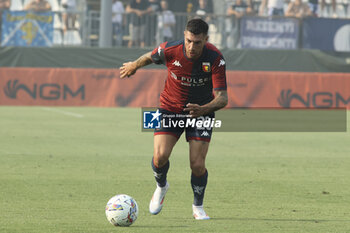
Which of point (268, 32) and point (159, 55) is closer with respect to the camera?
point (159, 55)

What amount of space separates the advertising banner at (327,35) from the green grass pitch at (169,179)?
7827 millimetres

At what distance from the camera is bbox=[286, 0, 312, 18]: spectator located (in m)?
25.9

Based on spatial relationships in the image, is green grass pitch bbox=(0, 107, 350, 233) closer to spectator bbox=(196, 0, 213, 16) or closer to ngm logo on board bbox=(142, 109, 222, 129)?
ngm logo on board bbox=(142, 109, 222, 129)

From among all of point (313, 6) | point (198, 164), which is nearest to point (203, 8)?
point (313, 6)

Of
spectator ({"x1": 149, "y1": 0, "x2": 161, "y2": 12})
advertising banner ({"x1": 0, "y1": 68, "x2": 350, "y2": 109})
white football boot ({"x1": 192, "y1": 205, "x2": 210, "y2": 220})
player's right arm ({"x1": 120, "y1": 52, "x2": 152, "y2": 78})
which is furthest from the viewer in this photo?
spectator ({"x1": 149, "y1": 0, "x2": 161, "y2": 12})

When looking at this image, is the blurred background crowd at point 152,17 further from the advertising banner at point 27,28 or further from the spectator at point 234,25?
the advertising banner at point 27,28

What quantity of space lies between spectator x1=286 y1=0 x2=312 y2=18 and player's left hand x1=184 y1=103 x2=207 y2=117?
1872cm

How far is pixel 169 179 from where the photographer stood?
10828 millimetres

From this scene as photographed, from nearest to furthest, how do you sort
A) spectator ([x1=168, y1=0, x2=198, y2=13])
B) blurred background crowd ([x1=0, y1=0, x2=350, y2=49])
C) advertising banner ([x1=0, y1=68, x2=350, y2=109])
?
advertising banner ([x1=0, y1=68, x2=350, y2=109])
blurred background crowd ([x1=0, y1=0, x2=350, y2=49])
spectator ([x1=168, y1=0, x2=198, y2=13])

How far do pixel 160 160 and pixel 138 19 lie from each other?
1705 cm

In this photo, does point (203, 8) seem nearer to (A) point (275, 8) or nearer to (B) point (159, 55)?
(A) point (275, 8)

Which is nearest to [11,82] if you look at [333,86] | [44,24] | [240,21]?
[44,24]

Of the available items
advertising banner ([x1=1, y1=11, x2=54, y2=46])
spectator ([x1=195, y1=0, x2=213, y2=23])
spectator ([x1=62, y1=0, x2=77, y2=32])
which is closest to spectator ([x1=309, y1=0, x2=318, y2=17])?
spectator ([x1=195, y1=0, x2=213, y2=23])

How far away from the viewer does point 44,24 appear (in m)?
24.0
